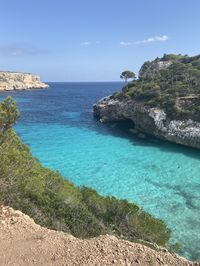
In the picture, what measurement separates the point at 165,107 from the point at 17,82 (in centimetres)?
13590

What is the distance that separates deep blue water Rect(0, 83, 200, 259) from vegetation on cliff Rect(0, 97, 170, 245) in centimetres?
500

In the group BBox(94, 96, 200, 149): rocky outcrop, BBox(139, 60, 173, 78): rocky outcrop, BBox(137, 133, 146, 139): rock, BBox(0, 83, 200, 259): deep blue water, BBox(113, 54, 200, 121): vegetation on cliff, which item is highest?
BBox(139, 60, 173, 78): rocky outcrop

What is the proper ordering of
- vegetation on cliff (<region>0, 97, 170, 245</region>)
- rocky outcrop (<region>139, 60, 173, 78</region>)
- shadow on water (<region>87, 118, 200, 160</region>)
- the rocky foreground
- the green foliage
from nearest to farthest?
the rocky foreground, the green foliage, vegetation on cliff (<region>0, 97, 170, 245</region>), shadow on water (<region>87, 118, 200, 160</region>), rocky outcrop (<region>139, 60, 173, 78</region>)

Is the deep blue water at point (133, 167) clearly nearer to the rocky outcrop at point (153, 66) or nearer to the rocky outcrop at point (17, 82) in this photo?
the rocky outcrop at point (153, 66)

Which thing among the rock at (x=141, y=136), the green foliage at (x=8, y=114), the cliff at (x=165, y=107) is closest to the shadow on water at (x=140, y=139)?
the rock at (x=141, y=136)

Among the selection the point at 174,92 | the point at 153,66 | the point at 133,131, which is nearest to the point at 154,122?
the point at 133,131

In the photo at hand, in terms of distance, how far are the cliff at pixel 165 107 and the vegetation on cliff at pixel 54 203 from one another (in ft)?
94.0

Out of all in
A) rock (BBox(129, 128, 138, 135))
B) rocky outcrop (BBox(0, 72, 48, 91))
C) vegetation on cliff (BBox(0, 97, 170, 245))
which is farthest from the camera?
rocky outcrop (BBox(0, 72, 48, 91))

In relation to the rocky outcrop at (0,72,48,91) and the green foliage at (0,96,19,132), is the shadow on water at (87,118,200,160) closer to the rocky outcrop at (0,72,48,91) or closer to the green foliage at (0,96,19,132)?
the green foliage at (0,96,19,132)

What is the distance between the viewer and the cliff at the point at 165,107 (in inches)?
→ 1757

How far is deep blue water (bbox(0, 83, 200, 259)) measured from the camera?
23359 millimetres

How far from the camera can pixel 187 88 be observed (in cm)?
5216

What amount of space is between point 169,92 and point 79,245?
44948mm

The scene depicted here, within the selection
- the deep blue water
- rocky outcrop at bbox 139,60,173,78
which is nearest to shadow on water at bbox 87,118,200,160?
the deep blue water
